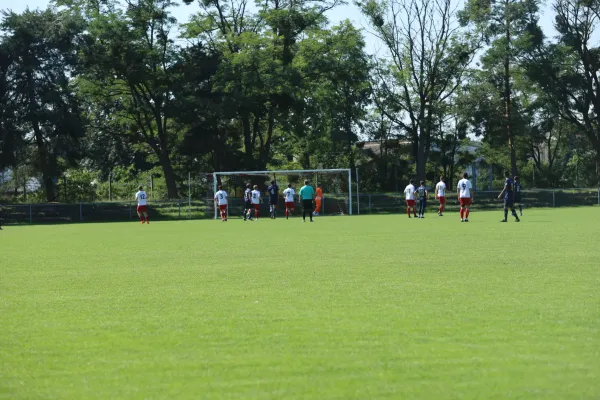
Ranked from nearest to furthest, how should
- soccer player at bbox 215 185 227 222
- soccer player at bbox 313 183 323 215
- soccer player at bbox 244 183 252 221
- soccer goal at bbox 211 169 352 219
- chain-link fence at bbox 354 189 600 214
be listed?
soccer player at bbox 215 185 227 222 < soccer player at bbox 244 183 252 221 < soccer player at bbox 313 183 323 215 < soccer goal at bbox 211 169 352 219 < chain-link fence at bbox 354 189 600 214

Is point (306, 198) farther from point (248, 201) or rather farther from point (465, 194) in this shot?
point (465, 194)

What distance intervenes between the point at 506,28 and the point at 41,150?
115ft

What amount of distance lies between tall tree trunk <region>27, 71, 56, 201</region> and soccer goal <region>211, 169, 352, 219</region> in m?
11.9

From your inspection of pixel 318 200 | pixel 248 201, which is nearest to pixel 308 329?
pixel 248 201

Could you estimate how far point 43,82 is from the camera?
57344 mm

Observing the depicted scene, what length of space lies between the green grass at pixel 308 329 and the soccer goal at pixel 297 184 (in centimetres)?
3786

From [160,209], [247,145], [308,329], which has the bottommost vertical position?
[308,329]

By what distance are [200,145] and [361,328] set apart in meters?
51.5

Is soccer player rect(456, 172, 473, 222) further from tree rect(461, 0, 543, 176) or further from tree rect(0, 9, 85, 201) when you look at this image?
tree rect(461, 0, 543, 176)

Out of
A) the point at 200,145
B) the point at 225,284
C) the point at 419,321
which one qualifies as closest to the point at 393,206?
the point at 200,145

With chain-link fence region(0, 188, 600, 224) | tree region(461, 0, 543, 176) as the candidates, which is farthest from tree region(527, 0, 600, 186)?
chain-link fence region(0, 188, 600, 224)

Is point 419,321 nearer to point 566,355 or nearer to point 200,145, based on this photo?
point 566,355

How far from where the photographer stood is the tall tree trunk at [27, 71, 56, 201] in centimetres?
5656

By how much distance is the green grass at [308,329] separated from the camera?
19.0ft
